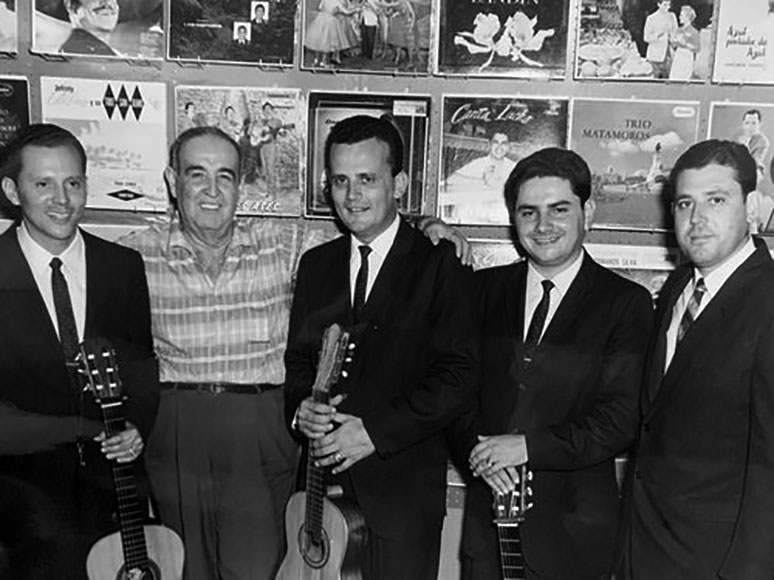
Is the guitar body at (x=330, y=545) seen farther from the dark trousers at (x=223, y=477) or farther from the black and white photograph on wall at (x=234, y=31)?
the black and white photograph on wall at (x=234, y=31)

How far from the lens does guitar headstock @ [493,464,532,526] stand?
2.07m

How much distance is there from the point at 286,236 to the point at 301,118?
451mm

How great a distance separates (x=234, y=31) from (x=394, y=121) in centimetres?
63

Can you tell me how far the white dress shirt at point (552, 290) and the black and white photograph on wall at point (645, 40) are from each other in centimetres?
77

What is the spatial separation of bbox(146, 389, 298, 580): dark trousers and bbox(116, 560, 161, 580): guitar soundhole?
11 centimetres

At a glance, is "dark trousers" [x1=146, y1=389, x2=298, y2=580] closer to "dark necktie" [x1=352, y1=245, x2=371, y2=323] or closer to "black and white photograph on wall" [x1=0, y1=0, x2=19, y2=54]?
"dark necktie" [x1=352, y1=245, x2=371, y2=323]

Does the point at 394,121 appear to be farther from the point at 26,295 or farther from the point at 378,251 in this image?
the point at 26,295

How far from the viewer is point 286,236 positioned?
2.53 m

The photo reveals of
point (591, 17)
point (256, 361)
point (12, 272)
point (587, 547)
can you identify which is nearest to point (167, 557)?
point (256, 361)

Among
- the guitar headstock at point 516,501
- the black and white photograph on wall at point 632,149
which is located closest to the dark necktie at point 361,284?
the guitar headstock at point 516,501

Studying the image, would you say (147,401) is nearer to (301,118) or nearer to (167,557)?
(167,557)

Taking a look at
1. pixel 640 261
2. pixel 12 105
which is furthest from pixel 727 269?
pixel 12 105

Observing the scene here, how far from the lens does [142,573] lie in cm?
231

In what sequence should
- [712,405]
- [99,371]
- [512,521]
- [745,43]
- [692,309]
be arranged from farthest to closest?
[745,43] < [99,371] < [512,521] < [692,309] < [712,405]
